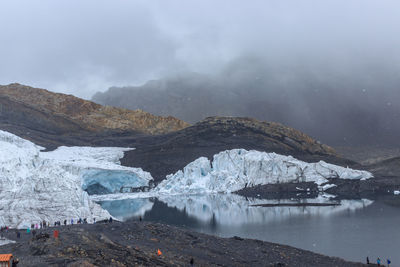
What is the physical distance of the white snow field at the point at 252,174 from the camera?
279 feet

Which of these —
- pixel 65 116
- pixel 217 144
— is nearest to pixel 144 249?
pixel 217 144

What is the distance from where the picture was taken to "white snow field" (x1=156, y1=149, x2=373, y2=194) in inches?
3354

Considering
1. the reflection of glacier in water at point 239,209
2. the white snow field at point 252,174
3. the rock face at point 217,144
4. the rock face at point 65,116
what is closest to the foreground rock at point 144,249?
the reflection of glacier in water at point 239,209

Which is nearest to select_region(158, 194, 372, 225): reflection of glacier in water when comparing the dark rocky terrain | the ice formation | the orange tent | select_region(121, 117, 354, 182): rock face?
the ice formation

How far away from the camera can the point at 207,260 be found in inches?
1081

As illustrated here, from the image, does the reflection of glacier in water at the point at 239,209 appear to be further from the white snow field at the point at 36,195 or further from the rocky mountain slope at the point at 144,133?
the rocky mountain slope at the point at 144,133

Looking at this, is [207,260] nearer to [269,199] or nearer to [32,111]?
[269,199]

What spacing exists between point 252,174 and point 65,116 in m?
97.0

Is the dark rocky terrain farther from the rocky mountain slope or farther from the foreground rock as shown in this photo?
the foreground rock

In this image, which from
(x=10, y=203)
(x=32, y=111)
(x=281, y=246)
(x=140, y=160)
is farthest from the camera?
(x=32, y=111)

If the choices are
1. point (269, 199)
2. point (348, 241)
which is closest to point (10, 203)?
point (348, 241)

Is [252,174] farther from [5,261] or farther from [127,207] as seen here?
[5,261]

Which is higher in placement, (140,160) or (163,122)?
(163,122)

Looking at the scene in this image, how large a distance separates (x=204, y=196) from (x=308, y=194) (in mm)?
19405
